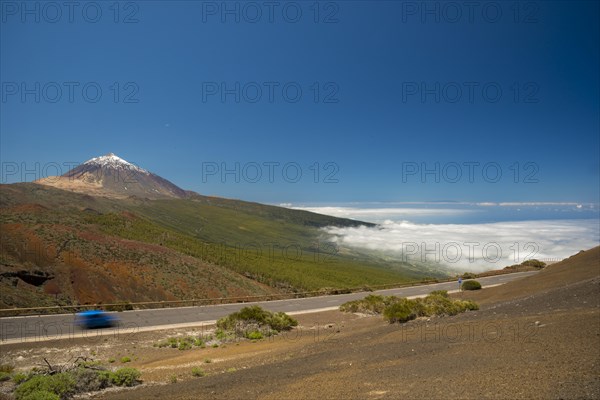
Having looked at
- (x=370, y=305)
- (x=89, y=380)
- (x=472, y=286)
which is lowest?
(x=472, y=286)

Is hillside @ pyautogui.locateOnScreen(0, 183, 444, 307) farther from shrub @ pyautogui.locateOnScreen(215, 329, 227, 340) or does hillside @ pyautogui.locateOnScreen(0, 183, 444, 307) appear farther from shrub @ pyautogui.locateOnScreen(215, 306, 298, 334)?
shrub @ pyautogui.locateOnScreen(215, 329, 227, 340)

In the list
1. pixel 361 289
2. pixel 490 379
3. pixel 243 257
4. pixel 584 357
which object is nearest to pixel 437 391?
pixel 490 379

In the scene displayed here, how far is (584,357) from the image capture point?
812 centimetres

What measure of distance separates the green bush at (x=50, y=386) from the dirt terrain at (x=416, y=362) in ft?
2.72

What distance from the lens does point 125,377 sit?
11.4m

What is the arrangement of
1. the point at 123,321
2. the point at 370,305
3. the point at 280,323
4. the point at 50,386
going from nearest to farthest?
the point at 50,386 → the point at 280,323 → the point at 123,321 → the point at 370,305

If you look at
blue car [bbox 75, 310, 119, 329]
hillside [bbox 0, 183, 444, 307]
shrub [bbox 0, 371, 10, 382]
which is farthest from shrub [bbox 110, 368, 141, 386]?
hillside [bbox 0, 183, 444, 307]

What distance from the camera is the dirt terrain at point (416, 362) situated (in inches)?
290

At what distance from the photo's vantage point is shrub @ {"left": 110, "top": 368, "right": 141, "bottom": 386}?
1123 centimetres

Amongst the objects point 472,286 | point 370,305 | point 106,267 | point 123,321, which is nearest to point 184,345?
point 123,321

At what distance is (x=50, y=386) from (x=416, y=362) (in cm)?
961

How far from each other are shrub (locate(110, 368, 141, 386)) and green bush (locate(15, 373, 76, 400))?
45.5 inches

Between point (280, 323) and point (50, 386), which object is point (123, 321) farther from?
point (50, 386)

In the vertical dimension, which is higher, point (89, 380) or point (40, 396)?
point (40, 396)
